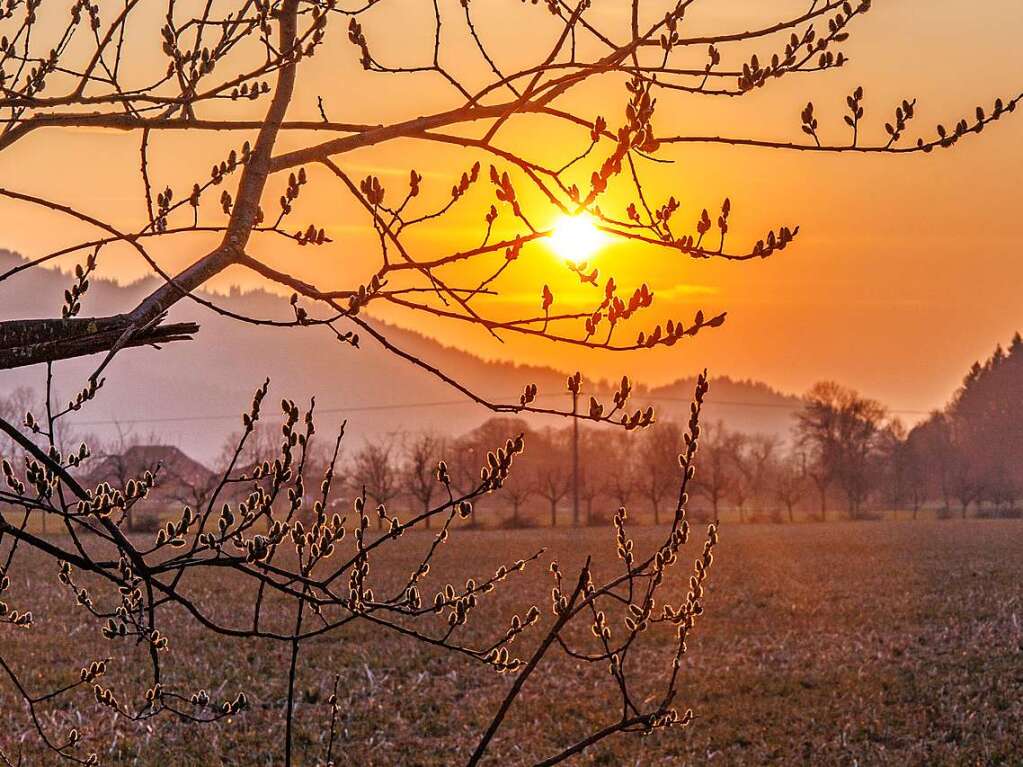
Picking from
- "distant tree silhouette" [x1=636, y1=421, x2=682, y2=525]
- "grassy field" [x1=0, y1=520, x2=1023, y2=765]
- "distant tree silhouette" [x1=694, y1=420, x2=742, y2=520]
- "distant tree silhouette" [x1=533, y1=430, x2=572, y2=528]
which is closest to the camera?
"grassy field" [x1=0, y1=520, x2=1023, y2=765]

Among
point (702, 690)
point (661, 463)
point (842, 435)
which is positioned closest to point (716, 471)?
point (661, 463)

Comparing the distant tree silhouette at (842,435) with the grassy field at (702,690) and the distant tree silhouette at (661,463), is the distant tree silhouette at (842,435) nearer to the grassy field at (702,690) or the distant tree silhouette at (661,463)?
the distant tree silhouette at (661,463)

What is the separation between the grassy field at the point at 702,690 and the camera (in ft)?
39.5

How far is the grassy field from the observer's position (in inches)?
474

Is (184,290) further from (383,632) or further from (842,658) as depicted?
(383,632)

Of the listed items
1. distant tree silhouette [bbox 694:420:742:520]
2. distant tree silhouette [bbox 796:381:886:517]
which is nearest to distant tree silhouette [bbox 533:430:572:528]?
distant tree silhouette [bbox 694:420:742:520]

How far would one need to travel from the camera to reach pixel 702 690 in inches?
604

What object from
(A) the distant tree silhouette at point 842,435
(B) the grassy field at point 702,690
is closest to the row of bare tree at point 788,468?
(A) the distant tree silhouette at point 842,435

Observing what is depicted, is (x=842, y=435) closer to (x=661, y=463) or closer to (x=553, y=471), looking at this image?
(x=661, y=463)

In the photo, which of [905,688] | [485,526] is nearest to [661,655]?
[905,688]

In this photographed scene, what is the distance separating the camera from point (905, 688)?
1512 centimetres

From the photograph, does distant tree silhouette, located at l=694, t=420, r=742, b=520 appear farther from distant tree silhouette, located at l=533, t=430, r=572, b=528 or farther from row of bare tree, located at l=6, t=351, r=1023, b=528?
distant tree silhouette, located at l=533, t=430, r=572, b=528

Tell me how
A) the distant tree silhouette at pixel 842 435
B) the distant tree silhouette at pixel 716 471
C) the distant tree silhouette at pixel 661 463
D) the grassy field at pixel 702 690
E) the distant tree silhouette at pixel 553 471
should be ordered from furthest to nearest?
the distant tree silhouette at pixel 842 435 → the distant tree silhouette at pixel 716 471 → the distant tree silhouette at pixel 661 463 → the distant tree silhouette at pixel 553 471 → the grassy field at pixel 702 690

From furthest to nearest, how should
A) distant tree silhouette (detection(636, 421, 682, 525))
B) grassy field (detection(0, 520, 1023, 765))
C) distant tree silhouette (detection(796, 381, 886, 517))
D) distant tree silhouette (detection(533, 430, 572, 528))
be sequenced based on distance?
1. distant tree silhouette (detection(796, 381, 886, 517))
2. distant tree silhouette (detection(636, 421, 682, 525))
3. distant tree silhouette (detection(533, 430, 572, 528))
4. grassy field (detection(0, 520, 1023, 765))
